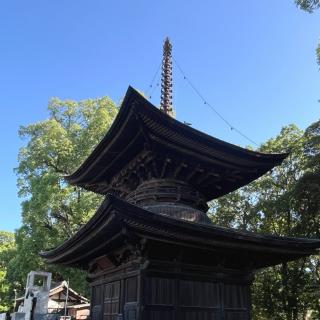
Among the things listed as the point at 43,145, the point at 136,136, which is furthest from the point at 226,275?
the point at 43,145

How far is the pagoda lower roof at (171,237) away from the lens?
27.6 feet

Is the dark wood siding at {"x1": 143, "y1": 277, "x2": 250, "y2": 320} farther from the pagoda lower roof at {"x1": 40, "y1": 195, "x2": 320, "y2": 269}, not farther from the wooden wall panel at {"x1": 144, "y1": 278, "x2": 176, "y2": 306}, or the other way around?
the pagoda lower roof at {"x1": 40, "y1": 195, "x2": 320, "y2": 269}

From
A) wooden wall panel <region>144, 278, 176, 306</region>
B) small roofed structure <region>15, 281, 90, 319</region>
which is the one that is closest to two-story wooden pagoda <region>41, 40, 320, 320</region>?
wooden wall panel <region>144, 278, 176, 306</region>

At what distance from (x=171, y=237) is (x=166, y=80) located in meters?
8.04

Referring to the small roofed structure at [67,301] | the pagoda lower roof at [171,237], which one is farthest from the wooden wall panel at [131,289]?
the small roofed structure at [67,301]

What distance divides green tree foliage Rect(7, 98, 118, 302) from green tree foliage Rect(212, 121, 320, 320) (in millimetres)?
9931

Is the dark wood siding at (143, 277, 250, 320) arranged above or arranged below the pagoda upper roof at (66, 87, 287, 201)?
below

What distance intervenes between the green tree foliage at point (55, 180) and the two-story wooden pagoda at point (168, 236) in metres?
13.3

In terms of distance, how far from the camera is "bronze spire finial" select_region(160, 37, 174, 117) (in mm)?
14633

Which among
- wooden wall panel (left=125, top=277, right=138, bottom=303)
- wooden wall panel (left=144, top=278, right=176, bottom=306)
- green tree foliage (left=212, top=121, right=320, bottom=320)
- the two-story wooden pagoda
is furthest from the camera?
green tree foliage (left=212, top=121, right=320, bottom=320)

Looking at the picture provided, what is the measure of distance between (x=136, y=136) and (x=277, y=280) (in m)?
17.9

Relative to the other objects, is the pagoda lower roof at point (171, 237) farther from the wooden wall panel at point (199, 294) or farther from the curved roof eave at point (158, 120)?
the curved roof eave at point (158, 120)

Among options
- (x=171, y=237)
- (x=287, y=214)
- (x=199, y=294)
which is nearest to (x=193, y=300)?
(x=199, y=294)

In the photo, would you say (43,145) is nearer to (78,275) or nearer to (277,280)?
(78,275)
